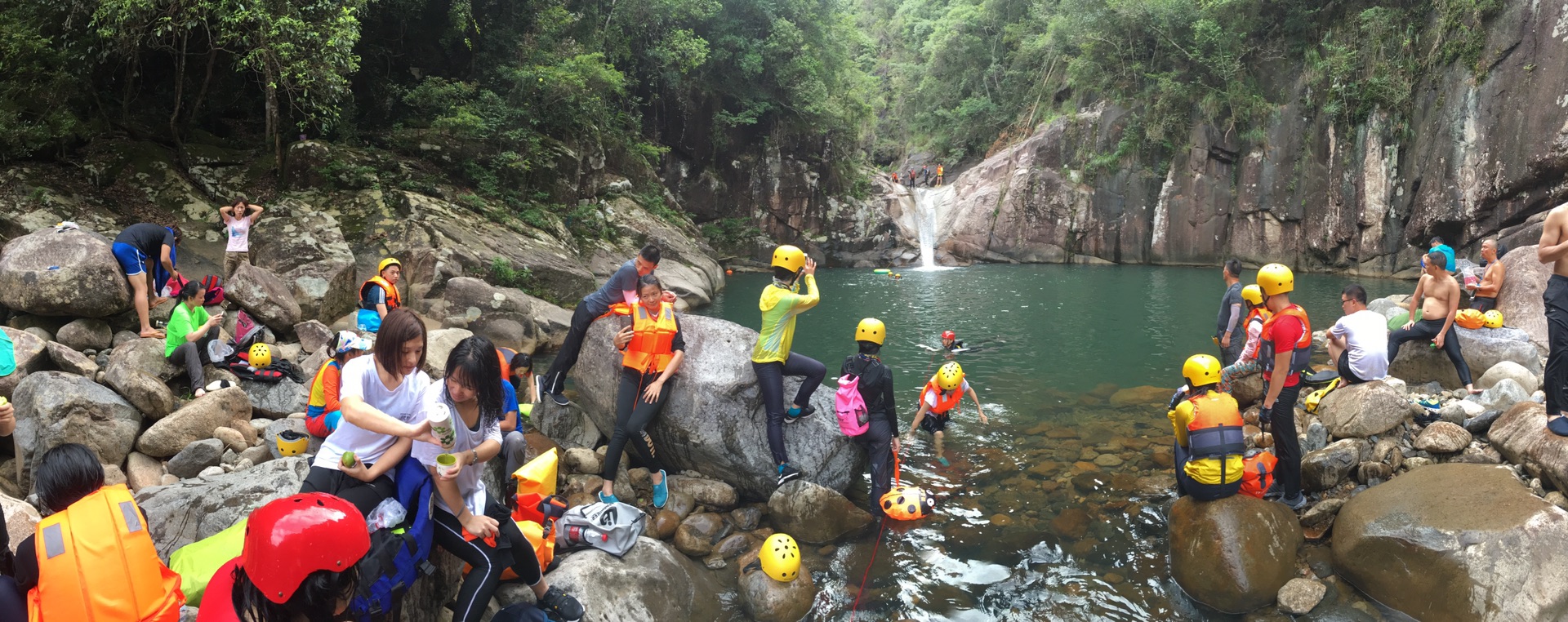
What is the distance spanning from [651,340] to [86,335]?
6.81 m

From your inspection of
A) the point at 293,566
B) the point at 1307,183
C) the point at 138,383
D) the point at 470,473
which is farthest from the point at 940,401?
the point at 1307,183

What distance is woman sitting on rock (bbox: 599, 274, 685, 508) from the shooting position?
19.8 ft

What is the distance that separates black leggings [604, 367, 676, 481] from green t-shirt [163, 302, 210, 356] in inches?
185

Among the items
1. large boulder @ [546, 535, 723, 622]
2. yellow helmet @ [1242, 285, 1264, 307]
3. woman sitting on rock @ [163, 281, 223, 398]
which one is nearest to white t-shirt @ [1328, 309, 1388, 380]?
yellow helmet @ [1242, 285, 1264, 307]

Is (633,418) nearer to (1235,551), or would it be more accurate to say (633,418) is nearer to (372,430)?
(372,430)

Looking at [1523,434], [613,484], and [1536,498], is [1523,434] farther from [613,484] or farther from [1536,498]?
[613,484]

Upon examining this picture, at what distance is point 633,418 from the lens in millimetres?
6047

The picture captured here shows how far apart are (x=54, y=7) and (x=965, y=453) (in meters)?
15.2

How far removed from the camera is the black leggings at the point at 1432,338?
783cm

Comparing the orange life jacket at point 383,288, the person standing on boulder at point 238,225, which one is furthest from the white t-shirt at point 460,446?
→ the person standing on boulder at point 238,225

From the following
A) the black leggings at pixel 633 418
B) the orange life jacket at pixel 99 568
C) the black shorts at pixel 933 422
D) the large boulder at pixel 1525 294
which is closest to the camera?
the orange life jacket at pixel 99 568

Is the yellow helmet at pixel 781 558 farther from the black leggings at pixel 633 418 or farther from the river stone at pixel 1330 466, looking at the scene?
the river stone at pixel 1330 466

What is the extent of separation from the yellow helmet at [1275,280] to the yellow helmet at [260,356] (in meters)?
9.40

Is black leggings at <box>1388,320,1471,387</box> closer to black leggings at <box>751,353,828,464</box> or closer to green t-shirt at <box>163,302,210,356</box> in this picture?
black leggings at <box>751,353,828,464</box>
